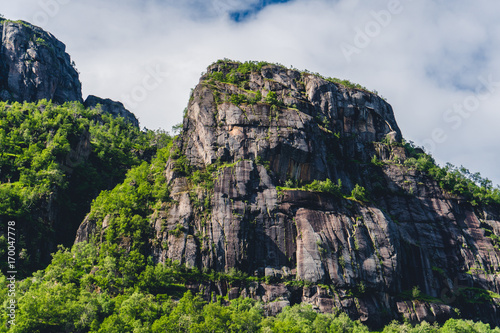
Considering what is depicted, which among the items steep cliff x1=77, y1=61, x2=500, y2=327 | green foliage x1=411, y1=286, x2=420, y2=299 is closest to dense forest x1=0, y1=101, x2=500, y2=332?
green foliage x1=411, y1=286, x2=420, y2=299

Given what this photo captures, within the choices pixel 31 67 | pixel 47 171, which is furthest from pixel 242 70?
pixel 31 67

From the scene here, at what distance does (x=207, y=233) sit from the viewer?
241 ft

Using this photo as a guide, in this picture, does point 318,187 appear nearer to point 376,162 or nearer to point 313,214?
point 313,214

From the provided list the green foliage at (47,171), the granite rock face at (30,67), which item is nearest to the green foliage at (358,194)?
the green foliage at (47,171)

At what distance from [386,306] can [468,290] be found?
2376 centimetres

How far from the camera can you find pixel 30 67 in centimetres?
14775

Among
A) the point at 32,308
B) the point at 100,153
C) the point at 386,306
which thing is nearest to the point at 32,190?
the point at 100,153

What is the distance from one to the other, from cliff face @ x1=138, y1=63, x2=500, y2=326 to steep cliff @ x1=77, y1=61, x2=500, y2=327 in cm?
24

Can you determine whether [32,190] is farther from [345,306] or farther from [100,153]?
[345,306]

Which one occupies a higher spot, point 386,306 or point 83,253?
point 83,253

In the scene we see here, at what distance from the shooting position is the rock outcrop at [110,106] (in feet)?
604

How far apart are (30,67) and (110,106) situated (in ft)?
150

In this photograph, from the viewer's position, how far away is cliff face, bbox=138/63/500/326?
7125 centimetres

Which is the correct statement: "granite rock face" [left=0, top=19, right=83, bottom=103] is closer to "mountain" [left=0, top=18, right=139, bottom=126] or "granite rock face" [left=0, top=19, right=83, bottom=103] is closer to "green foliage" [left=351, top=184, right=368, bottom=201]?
"mountain" [left=0, top=18, right=139, bottom=126]
